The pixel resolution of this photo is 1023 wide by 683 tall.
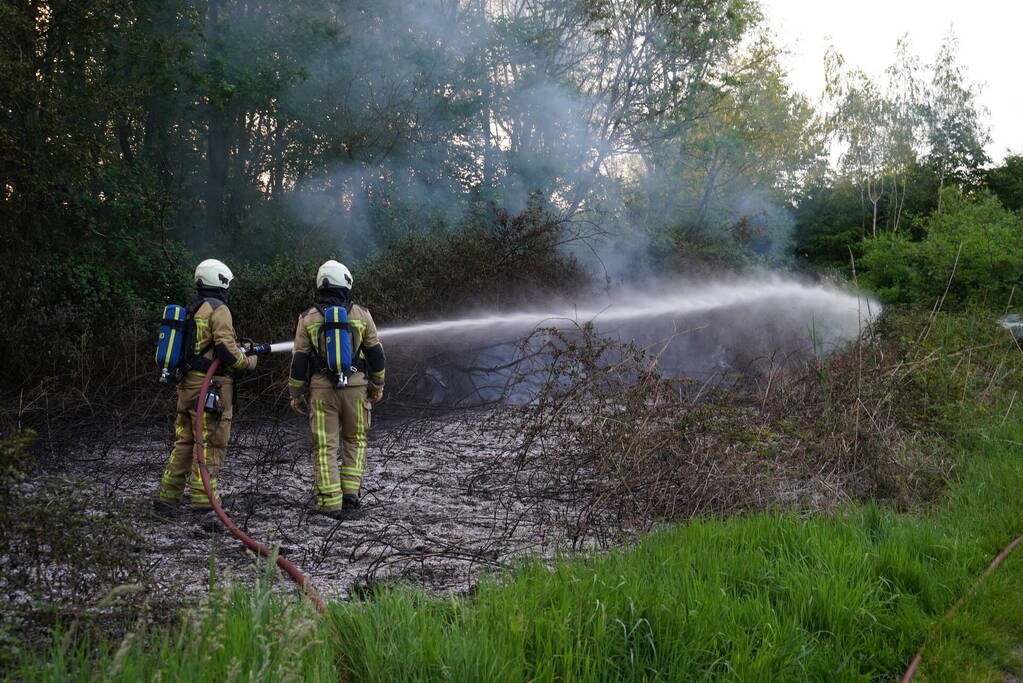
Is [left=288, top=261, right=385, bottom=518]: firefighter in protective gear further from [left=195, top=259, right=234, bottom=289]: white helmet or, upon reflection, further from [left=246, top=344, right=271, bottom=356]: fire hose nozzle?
[left=195, top=259, right=234, bottom=289]: white helmet

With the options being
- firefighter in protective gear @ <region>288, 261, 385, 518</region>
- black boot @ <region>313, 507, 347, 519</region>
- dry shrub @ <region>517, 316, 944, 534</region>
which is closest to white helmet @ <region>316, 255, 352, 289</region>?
firefighter in protective gear @ <region>288, 261, 385, 518</region>

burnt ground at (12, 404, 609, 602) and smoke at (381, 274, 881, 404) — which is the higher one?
smoke at (381, 274, 881, 404)

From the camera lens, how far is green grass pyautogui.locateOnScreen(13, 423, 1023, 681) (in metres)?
2.58

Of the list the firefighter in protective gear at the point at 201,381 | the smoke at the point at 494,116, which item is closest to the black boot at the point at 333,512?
the firefighter in protective gear at the point at 201,381

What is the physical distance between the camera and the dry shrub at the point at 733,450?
5.27 metres

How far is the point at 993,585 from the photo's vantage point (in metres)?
3.81

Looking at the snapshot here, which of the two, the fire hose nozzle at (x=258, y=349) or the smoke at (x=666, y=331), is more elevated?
the fire hose nozzle at (x=258, y=349)

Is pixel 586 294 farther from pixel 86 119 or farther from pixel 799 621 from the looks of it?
pixel 799 621

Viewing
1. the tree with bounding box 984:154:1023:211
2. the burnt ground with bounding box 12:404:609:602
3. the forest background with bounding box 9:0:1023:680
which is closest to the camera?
the forest background with bounding box 9:0:1023:680

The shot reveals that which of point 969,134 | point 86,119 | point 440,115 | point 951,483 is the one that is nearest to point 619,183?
point 440,115

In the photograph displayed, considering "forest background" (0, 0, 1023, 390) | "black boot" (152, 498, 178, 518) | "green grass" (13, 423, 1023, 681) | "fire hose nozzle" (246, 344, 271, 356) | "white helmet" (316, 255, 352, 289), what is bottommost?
"black boot" (152, 498, 178, 518)

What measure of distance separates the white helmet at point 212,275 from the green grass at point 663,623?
→ 352 cm

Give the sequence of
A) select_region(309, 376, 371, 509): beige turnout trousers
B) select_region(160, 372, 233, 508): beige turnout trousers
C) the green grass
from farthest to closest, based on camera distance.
Result: select_region(160, 372, 233, 508): beige turnout trousers → select_region(309, 376, 371, 509): beige turnout trousers → the green grass

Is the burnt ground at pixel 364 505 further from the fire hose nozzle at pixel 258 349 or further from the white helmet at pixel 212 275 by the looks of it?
the white helmet at pixel 212 275
